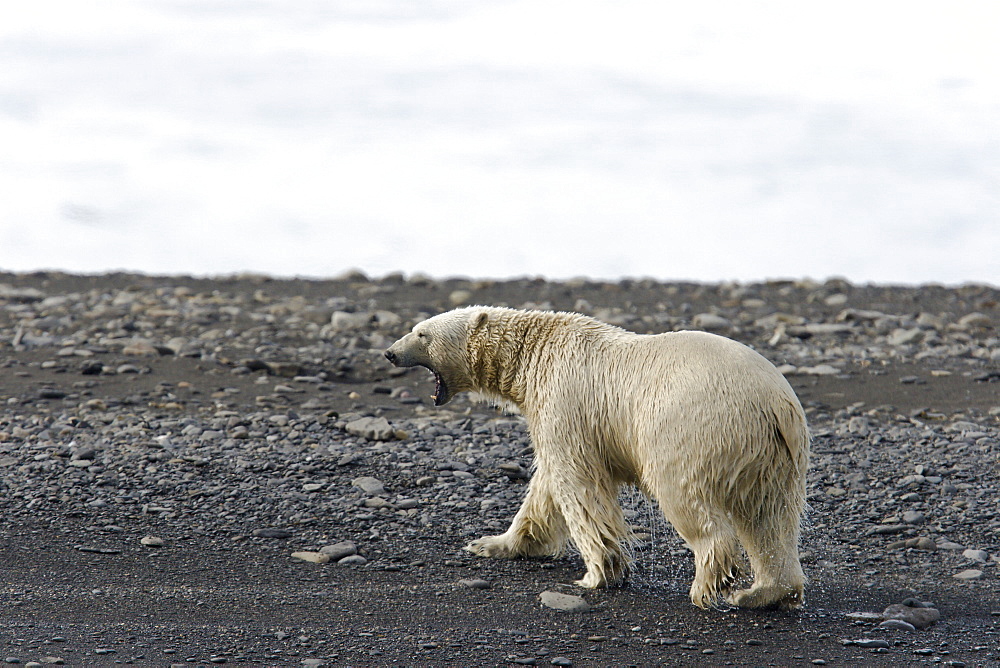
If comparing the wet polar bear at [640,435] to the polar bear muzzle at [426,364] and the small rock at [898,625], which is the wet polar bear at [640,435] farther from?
the small rock at [898,625]

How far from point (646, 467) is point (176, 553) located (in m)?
2.83

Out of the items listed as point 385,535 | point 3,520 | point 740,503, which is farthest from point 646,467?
point 3,520

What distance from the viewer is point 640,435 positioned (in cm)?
527

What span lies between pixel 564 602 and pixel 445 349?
1.70 m

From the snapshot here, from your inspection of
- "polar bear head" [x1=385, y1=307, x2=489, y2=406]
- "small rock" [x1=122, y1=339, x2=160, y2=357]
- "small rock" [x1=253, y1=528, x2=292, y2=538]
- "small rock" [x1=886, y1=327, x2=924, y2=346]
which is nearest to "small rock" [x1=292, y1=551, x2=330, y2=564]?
"small rock" [x1=253, y1=528, x2=292, y2=538]

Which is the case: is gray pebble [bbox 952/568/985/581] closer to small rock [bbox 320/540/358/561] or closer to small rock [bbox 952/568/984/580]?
small rock [bbox 952/568/984/580]

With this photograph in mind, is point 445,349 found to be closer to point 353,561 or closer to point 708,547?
point 353,561

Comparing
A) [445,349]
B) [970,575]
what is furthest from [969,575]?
[445,349]

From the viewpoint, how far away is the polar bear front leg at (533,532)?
595cm

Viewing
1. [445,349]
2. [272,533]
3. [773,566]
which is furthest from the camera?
[272,533]

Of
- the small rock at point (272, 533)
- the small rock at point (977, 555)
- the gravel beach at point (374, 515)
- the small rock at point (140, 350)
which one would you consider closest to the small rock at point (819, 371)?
the gravel beach at point (374, 515)

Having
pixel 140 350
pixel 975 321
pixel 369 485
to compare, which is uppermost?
pixel 975 321

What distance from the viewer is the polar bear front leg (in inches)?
234

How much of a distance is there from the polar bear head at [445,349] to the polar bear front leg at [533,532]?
758 millimetres
